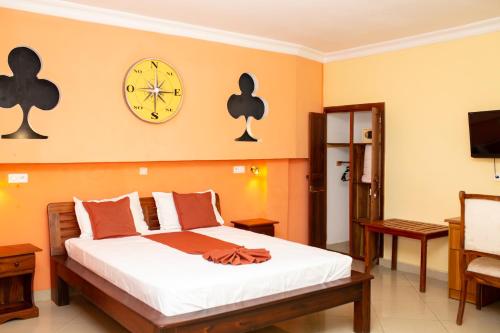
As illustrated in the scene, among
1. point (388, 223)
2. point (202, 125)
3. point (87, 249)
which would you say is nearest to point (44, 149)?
point (87, 249)

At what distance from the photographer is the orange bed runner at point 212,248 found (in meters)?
3.60

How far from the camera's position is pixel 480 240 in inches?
154

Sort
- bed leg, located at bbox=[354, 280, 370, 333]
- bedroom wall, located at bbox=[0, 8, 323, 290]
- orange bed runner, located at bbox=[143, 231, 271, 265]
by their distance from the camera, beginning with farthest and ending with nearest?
bedroom wall, located at bbox=[0, 8, 323, 290] → bed leg, located at bbox=[354, 280, 370, 333] → orange bed runner, located at bbox=[143, 231, 271, 265]

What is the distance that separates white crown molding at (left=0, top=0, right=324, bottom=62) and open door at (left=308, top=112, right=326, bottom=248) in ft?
3.03

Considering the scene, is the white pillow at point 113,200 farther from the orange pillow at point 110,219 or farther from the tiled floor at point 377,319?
the tiled floor at point 377,319

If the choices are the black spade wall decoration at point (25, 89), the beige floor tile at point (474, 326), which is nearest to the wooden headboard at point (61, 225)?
the black spade wall decoration at point (25, 89)

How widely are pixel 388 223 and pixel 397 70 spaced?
5.99 ft

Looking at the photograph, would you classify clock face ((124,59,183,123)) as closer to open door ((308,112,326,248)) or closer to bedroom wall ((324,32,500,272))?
open door ((308,112,326,248))

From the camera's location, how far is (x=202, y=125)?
17.7ft

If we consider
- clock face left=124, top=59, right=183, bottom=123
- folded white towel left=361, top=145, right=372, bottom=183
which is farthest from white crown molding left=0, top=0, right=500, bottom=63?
folded white towel left=361, top=145, right=372, bottom=183

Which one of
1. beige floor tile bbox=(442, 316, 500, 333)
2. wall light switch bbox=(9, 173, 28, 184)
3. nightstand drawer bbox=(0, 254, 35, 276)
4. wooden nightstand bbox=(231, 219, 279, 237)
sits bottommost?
beige floor tile bbox=(442, 316, 500, 333)

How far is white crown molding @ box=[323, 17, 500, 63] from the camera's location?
4.91m

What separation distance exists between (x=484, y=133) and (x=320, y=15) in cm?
202

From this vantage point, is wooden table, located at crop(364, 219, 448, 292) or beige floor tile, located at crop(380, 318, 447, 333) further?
wooden table, located at crop(364, 219, 448, 292)
